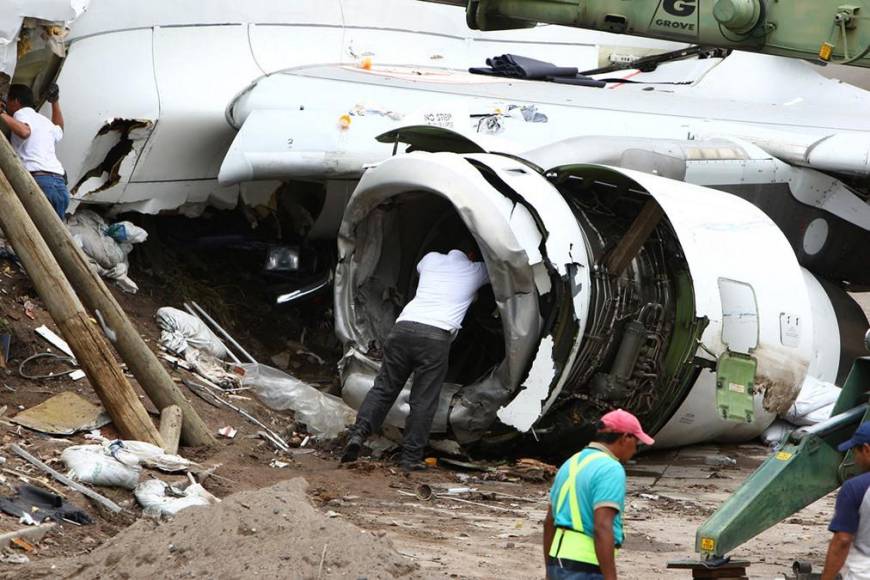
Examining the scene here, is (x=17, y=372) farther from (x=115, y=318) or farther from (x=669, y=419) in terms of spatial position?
(x=669, y=419)

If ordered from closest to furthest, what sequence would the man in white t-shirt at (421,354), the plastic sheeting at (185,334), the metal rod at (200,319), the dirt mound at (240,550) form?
the dirt mound at (240,550), the man in white t-shirt at (421,354), the plastic sheeting at (185,334), the metal rod at (200,319)

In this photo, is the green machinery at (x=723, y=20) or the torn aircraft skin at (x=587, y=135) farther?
the torn aircraft skin at (x=587, y=135)

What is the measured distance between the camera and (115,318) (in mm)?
8953

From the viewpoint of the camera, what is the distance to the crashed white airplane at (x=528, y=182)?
30.4ft

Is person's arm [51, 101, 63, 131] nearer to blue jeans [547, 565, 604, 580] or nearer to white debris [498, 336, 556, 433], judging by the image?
white debris [498, 336, 556, 433]

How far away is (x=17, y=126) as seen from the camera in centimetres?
1015

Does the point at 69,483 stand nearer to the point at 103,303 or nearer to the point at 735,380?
the point at 103,303

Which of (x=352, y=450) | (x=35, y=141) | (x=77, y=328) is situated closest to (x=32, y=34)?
(x=35, y=141)

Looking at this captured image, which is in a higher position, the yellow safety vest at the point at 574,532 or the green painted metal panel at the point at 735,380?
the yellow safety vest at the point at 574,532

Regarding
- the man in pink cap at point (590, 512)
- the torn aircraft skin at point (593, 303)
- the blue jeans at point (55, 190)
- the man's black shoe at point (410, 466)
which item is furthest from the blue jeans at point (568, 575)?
the blue jeans at point (55, 190)

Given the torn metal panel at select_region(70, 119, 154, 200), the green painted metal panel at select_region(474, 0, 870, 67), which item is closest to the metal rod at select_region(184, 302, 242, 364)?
the torn metal panel at select_region(70, 119, 154, 200)

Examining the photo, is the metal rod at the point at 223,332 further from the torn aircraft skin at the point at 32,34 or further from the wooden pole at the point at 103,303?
the wooden pole at the point at 103,303

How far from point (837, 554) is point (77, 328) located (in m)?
4.42

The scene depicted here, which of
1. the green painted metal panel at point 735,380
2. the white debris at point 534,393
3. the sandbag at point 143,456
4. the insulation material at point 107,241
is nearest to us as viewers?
the sandbag at point 143,456
